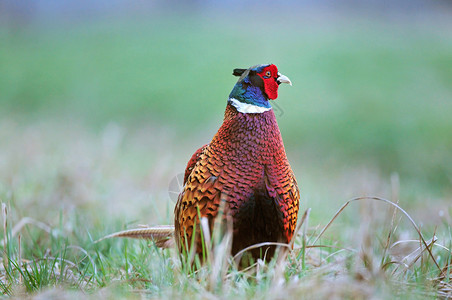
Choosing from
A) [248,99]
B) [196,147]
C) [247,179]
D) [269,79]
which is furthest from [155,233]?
[196,147]

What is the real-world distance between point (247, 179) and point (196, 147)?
549 centimetres

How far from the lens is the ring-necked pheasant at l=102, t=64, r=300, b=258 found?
262cm

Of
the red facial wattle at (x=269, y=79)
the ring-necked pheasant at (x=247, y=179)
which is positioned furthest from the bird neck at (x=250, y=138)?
the red facial wattle at (x=269, y=79)

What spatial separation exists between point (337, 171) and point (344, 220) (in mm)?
3081

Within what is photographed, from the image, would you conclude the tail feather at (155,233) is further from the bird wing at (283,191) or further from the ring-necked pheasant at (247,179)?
the bird wing at (283,191)

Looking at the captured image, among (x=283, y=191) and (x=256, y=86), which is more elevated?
(x=256, y=86)

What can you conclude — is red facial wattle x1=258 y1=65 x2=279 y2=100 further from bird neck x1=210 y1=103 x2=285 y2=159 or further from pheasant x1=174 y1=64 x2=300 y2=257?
bird neck x1=210 y1=103 x2=285 y2=159

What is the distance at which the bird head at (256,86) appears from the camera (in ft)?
Answer: 9.09

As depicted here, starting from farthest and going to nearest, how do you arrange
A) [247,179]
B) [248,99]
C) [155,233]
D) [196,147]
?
[196,147], [155,233], [248,99], [247,179]

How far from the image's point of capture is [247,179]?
103 inches

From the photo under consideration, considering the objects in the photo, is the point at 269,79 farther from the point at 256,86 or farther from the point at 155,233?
the point at 155,233

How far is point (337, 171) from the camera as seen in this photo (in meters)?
7.53

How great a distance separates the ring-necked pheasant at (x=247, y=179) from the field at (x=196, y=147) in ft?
0.69

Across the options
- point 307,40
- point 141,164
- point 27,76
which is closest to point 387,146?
point 141,164
